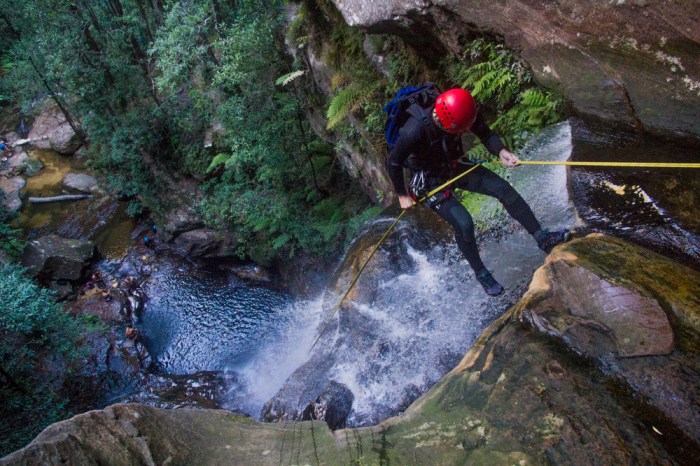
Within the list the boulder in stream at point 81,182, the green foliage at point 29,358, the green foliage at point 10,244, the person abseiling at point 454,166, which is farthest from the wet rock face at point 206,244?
the person abseiling at point 454,166

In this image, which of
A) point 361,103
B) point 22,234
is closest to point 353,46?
point 361,103

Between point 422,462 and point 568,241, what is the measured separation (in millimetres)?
2626

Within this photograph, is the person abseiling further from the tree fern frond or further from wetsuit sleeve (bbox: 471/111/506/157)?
the tree fern frond

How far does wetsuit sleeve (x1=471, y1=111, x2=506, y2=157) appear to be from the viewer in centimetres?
412

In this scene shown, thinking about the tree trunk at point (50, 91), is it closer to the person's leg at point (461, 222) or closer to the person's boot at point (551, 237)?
the person's leg at point (461, 222)

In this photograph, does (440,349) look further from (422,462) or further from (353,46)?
(353,46)

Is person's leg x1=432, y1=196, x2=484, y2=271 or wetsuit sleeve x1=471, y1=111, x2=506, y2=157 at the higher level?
wetsuit sleeve x1=471, y1=111, x2=506, y2=157

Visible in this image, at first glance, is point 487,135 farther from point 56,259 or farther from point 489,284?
point 56,259

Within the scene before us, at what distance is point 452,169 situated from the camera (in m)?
4.41

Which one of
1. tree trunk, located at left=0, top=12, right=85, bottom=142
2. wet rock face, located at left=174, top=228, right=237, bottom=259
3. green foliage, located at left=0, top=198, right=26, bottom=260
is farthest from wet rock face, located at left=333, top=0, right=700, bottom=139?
tree trunk, located at left=0, top=12, right=85, bottom=142

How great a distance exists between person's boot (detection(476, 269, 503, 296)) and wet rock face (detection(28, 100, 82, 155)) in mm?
22446

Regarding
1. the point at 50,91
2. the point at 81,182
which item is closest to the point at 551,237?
the point at 50,91

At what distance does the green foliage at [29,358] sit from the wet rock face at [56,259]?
14.4 ft

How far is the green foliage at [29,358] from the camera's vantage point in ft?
27.2
